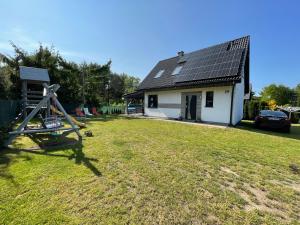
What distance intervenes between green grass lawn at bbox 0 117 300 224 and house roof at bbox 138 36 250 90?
24.3 feet

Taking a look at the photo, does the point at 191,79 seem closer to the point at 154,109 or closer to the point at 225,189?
the point at 154,109

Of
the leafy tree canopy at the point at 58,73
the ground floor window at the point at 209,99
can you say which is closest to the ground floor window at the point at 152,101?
the ground floor window at the point at 209,99

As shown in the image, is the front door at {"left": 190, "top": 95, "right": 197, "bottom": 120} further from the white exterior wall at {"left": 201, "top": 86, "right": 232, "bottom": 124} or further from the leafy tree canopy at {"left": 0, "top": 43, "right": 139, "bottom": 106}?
the leafy tree canopy at {"left": 0, "top": 43, "right": 139, "bottom": 106}

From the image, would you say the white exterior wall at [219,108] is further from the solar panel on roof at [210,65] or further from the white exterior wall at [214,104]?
the solar panel on roof at [210,65]

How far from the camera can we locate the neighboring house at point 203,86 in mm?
11219

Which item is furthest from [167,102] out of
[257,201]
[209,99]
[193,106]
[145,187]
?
[257,201]

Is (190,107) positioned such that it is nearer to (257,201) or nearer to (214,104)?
(214,104)

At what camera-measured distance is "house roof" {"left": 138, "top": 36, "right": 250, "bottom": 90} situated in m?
11.3

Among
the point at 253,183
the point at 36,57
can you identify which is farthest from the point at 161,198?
the point at 36,57

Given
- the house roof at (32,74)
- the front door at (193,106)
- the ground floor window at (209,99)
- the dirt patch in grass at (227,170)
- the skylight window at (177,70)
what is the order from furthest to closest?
the skylight window at (177,70), the front door at (193,106), the ground floor window at (209,99), the house roof at (32,74), the dirt patch in grass at (227,170)

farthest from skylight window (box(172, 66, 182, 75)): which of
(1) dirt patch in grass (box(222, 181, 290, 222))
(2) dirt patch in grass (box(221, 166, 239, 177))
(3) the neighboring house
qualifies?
(1) dirt patch in grass (box(222, 181, 290, 222))

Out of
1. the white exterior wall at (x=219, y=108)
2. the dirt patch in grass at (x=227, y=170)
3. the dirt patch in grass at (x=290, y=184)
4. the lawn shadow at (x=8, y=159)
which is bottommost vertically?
the dirt patch in grass at (x=290, y=184)

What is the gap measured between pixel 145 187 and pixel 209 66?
12.1 meters

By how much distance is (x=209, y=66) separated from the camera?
509 inches
